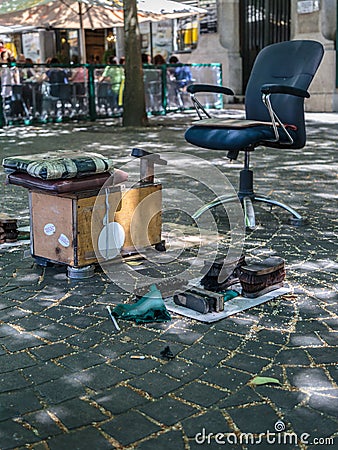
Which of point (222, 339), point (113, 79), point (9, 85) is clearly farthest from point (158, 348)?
point (113, 79)

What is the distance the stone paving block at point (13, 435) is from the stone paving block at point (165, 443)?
365 mm

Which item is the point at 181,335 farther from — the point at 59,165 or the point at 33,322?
the point at 59,165

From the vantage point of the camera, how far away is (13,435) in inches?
86.8

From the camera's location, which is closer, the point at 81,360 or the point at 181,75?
the point at 81,360

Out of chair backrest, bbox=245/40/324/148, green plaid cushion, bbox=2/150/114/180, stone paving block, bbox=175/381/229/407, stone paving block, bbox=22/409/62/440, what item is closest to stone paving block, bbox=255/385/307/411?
stone paving block, bbox=175/381/229/407

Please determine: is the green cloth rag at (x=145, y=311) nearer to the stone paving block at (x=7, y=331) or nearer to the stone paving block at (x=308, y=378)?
the stone paving block at (x=7, y=331)

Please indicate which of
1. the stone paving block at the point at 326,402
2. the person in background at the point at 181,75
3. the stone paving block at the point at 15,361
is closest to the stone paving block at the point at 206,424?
the stone paving block at the point at 326,402

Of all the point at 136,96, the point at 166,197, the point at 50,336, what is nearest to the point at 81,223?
the point at 50,336

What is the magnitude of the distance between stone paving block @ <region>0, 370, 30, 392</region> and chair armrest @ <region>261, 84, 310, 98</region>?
2821mm

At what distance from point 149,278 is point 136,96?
907cm

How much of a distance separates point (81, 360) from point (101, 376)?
175 mm

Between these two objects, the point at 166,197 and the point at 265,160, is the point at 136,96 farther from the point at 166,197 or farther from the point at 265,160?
the point at 166,197

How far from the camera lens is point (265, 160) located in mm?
8531

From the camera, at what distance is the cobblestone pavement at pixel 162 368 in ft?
7.23
